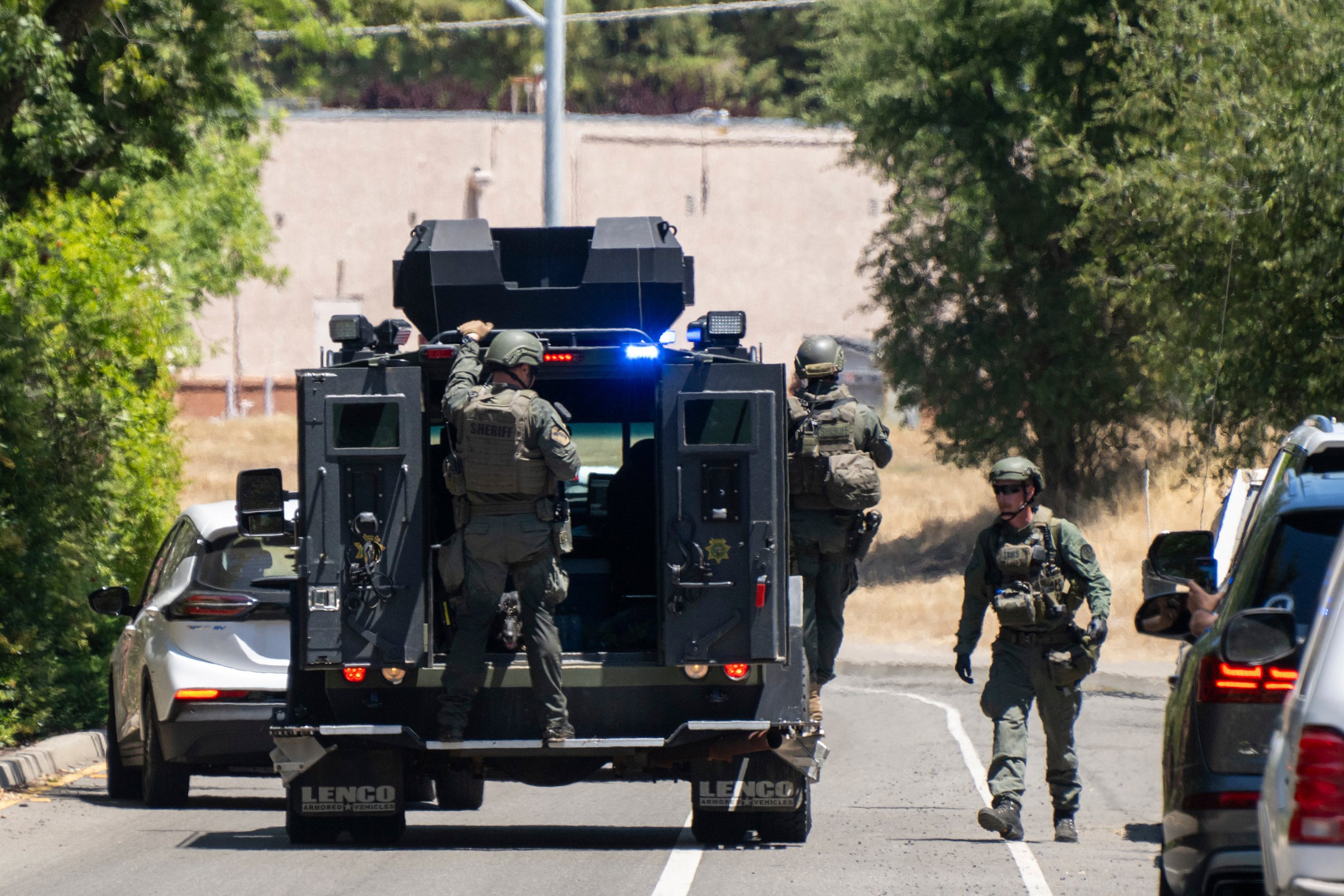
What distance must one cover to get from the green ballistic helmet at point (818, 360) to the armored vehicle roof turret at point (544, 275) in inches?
51.6

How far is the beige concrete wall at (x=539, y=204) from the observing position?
1969 inches

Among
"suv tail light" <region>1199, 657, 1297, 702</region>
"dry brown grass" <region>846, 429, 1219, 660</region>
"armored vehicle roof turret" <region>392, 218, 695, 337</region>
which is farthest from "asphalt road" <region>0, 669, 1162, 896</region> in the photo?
"dry brown grass" <region>846, 429, 1219, 660</region>

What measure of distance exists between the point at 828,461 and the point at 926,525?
25708 millimetres

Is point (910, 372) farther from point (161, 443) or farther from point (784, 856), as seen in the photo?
point (784, 856)

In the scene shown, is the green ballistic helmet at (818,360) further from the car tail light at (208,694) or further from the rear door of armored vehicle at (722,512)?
the car tail light at (208,694)

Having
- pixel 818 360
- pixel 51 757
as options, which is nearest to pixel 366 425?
pixel 818 360

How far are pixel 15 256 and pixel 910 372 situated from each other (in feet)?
71.8

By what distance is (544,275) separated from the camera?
11.8 metres

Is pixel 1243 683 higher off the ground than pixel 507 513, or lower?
lower

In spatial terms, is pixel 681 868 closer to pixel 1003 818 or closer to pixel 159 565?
pixel 1003 818

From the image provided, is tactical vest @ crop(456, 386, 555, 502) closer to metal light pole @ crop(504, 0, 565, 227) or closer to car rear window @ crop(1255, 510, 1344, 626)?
car rear window @ crop(1255, 510, 1344, 626)

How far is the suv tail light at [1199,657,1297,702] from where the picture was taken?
550cm

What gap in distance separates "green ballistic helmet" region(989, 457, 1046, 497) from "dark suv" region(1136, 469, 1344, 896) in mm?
3787

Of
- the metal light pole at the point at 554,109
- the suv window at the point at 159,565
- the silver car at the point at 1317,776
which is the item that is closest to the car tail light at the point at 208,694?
the suv window at the point at 159,565
